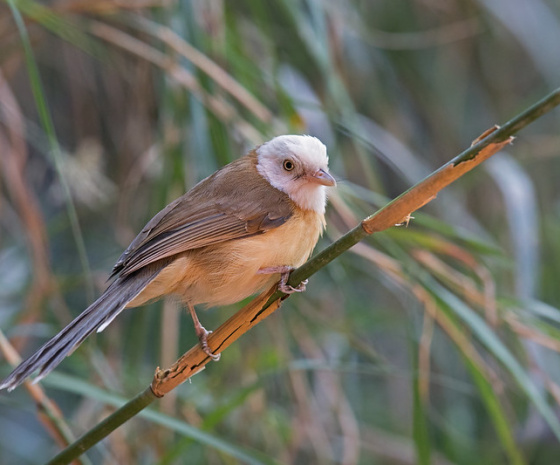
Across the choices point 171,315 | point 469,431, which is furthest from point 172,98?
point 469,431

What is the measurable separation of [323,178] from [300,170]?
102mm

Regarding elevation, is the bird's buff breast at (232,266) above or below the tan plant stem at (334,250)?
above

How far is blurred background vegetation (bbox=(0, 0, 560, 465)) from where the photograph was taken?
2164 mm

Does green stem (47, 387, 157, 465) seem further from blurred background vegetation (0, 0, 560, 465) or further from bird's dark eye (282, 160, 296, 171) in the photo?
bird's dark eye (282, 160, 296, 171)

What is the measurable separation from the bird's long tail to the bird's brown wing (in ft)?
0.12

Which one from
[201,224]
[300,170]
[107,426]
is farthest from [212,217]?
[107,426]

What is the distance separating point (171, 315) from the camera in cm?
268

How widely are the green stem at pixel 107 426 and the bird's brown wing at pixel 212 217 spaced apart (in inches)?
19.2

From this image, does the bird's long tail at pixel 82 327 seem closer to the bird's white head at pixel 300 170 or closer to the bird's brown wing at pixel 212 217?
the bird's brown wing at pixel 212 217

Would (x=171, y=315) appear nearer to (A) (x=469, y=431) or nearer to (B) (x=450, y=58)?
(A) (x=469, y=431)

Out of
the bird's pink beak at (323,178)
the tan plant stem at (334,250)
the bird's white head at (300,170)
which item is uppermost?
the bird's white head at (300,170)

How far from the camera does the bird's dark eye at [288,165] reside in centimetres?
206

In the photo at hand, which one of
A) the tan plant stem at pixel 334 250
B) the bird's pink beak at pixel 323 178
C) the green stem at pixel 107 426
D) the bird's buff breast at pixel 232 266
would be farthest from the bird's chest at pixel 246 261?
the green stem at pixel 107 426

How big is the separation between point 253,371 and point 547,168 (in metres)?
2.02
